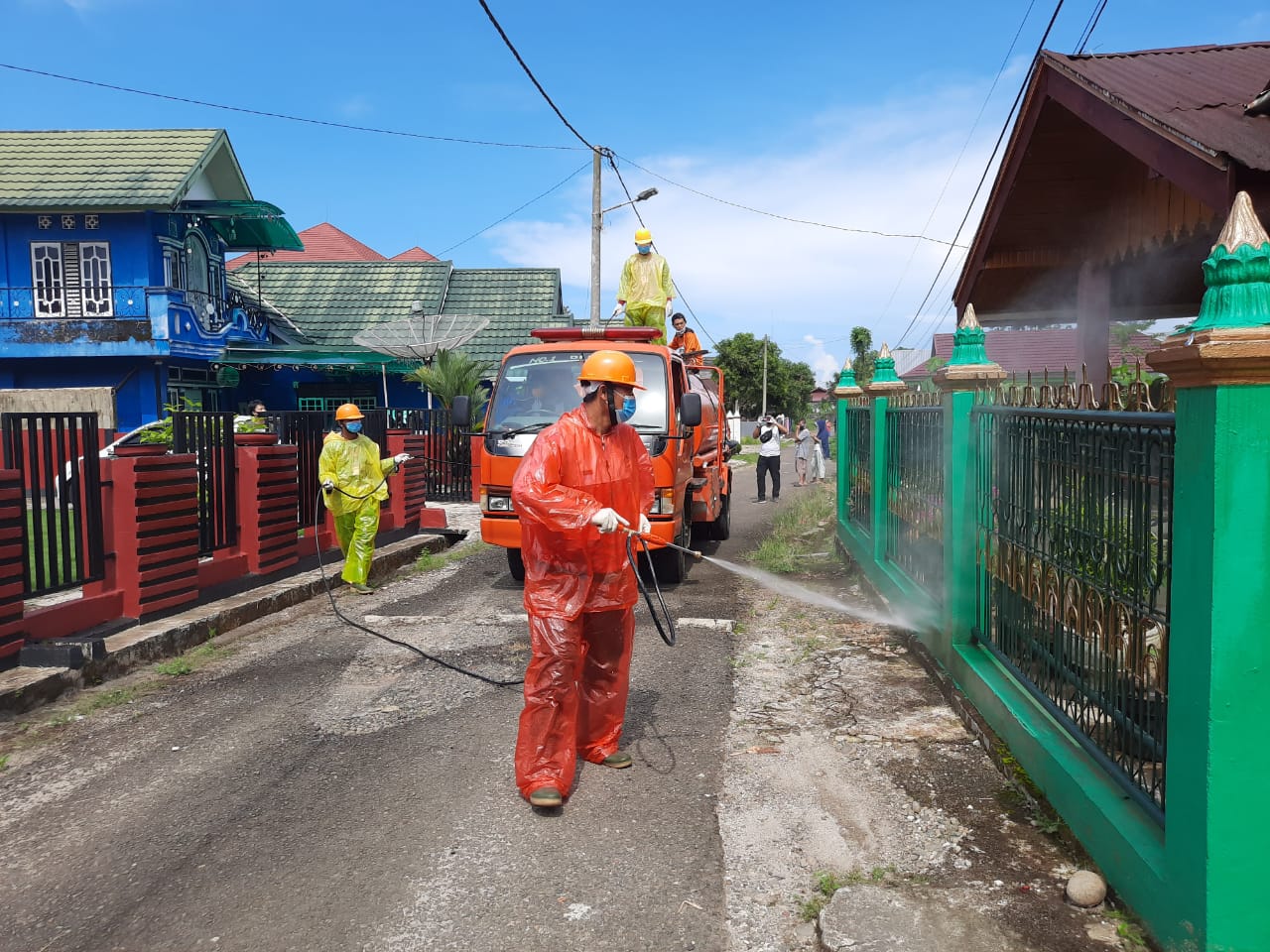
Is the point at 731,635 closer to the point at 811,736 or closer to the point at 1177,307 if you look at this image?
the point at 811,736

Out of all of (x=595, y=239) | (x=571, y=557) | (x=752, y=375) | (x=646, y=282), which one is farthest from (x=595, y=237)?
(x=752, y=375)

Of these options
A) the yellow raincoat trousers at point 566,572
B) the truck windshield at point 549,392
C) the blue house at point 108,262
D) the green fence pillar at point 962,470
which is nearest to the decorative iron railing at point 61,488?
the truck windshield at point 549,392

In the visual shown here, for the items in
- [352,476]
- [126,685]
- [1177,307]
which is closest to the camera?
[126,685]

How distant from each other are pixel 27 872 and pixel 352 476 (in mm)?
5462

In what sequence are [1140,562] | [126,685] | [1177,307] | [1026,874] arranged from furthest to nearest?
[1177,307] → [126,685] → [1026,874] → [1140,562]

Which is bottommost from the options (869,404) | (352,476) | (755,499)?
(755,499)

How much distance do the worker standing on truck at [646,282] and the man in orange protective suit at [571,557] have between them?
704cm

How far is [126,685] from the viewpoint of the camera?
589 centimetres

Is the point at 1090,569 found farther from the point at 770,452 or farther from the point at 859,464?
the point at 770,452

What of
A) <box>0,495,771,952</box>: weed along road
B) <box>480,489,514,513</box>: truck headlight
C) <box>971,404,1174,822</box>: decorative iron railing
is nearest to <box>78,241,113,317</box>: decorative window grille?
<box>480,489,514,513</box>: truck headlight

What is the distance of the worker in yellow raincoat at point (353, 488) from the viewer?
874 cm

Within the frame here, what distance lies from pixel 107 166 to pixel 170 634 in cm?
1861

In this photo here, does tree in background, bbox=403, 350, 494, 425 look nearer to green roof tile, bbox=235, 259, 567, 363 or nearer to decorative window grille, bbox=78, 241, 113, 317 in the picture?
green roof tile, bbox=235, 259, 567, 363

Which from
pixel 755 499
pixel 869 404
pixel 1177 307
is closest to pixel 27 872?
pixel 869 404
